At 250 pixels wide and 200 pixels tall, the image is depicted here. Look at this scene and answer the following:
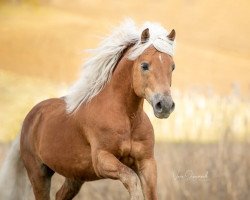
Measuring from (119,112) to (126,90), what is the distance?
18 centimetres

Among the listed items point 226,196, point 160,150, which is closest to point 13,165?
point 160,150

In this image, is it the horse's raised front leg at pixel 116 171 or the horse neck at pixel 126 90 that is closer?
the horse's raised front leg at pixel 116 171

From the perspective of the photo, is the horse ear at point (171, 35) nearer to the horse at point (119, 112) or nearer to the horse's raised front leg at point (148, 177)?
the horse at point (119, 112)

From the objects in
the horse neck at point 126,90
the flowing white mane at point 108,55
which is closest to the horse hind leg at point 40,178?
the flowing white mane at point 108,55

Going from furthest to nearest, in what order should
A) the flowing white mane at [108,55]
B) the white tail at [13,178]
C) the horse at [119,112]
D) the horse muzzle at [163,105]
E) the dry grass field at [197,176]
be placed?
the dry grass field at [197,176]
the white tail at [13,178]
the flowing white mane at [108,55]
the horse at [119,112]
the horse muzzle at [163,105]

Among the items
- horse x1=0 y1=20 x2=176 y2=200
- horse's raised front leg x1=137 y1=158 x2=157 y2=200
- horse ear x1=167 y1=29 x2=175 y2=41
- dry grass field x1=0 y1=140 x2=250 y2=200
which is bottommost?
dry grass field x1=0 y1=140 x2=250 y2=200

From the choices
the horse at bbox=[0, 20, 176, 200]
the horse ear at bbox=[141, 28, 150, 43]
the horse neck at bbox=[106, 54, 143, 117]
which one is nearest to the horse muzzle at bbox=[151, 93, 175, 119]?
the horse at bbox=[0, 20, 176, 200]

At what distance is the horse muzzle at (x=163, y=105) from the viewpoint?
491 centimetres

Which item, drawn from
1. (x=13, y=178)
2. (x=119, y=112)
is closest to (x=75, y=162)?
(x=119, y=112)

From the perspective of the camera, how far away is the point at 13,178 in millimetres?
7156

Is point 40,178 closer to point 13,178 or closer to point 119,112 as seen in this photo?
point 13,178

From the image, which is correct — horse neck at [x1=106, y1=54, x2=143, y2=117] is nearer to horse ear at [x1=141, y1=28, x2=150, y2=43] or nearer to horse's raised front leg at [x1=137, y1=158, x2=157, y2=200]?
horse ear at [x1=141, y1=28, x2=150, y2=43]

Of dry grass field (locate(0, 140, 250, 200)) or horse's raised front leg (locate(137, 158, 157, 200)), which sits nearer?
horse's raised front leg (locate(137, 158, 157, 200))

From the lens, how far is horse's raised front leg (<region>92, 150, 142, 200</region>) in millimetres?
4973
